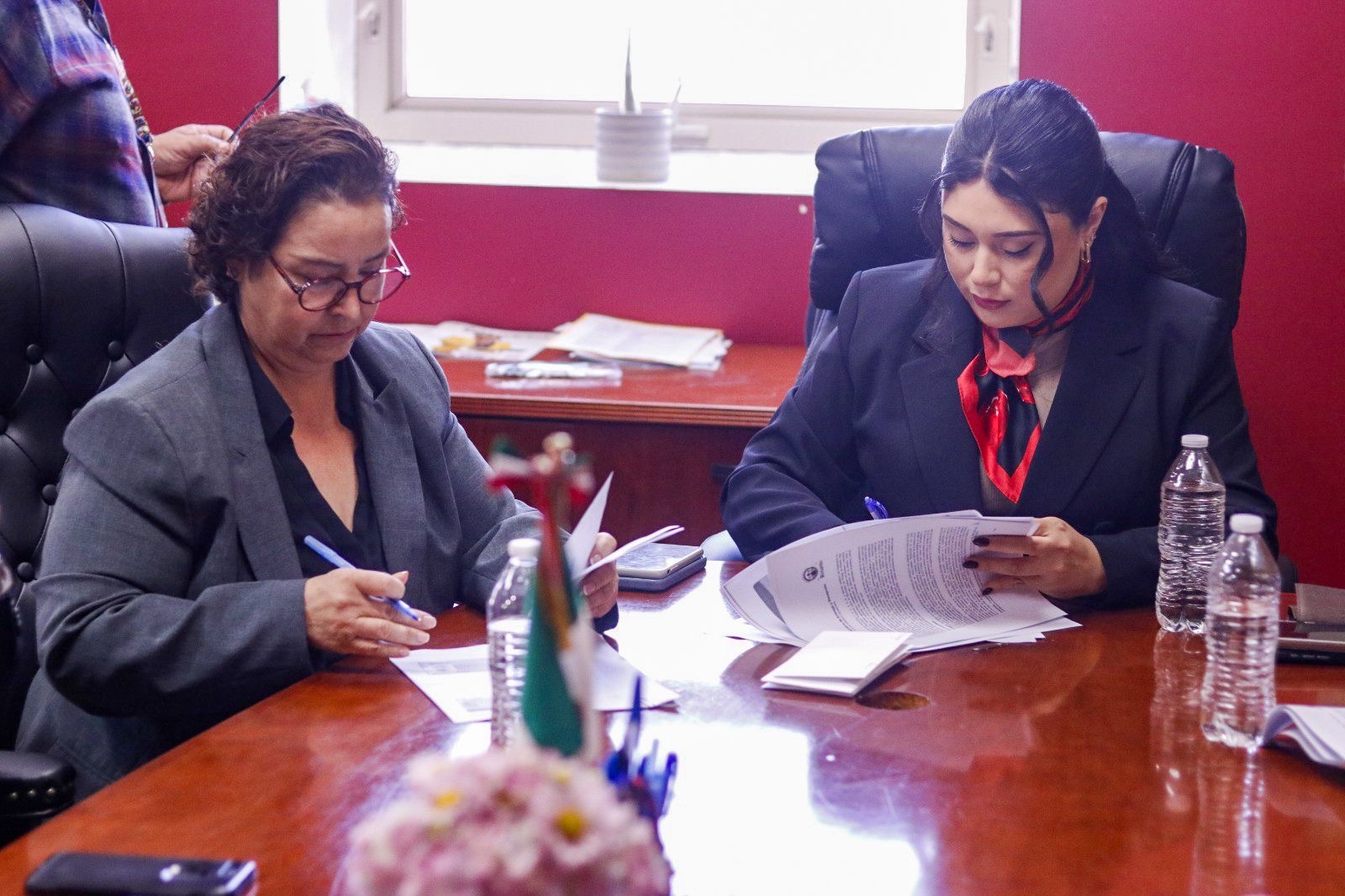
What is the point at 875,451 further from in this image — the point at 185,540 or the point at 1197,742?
the point at 185,540

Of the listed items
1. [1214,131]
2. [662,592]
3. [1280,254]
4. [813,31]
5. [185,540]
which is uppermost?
[813,31]

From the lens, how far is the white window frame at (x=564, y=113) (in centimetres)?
329

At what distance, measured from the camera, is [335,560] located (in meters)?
1.59

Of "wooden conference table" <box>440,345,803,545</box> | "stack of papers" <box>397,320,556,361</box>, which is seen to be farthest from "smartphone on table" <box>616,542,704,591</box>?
"stack of papers" <box>397,320,556,361</box>

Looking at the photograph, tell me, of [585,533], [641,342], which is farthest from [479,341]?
[585,533]

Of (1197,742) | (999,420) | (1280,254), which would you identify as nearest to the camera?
(1197,742)

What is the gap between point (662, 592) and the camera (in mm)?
1776

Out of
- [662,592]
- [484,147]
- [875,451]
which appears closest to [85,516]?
[662,592]

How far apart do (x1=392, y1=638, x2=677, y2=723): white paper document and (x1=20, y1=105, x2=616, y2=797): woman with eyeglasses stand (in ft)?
0.13

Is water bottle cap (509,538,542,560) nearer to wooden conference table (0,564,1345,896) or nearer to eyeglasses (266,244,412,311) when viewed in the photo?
wooden conference table (0,564,1345,896)

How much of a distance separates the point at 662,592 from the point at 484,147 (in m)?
2.06

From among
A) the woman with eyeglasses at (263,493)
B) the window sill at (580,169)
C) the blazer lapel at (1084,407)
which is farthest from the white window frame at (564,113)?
the woman with eyeglasses at (263,493)

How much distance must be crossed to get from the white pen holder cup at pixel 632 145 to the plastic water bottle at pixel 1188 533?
5.47 feet

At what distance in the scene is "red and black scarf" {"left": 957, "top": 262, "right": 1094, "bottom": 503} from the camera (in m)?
1.94
